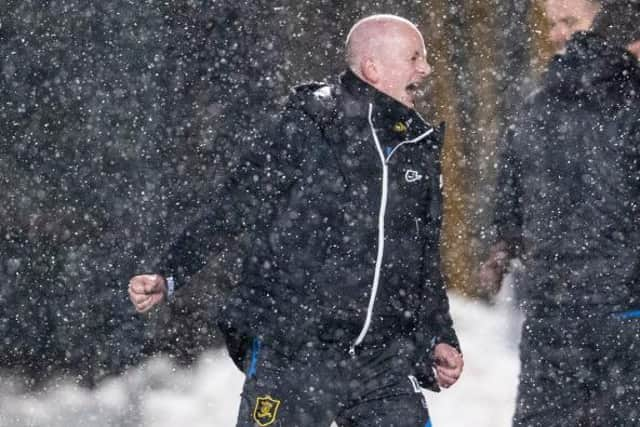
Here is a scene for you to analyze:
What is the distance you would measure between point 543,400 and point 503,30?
12.3 ft

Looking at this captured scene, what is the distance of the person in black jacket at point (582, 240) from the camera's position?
4.19 meters

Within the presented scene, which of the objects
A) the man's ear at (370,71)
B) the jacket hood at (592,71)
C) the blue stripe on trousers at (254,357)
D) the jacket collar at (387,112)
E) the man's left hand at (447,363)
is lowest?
the blue stripe on trousers at (254,357)

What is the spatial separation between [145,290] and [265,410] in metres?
0.46

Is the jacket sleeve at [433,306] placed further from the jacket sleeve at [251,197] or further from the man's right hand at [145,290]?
the man's right hand at [145,290]

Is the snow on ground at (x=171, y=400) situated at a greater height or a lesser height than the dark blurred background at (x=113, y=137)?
lesser

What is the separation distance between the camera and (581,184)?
168 inches

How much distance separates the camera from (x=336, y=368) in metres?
3.38

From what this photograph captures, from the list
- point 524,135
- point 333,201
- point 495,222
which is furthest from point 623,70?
point 333,201

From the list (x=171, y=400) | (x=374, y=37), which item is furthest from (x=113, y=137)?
(x=374, y=37)

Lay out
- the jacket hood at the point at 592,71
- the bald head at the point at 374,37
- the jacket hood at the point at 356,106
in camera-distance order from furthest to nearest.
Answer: the jacket hood at the point at 592,71 → the bald head at the point at 374,37 → the jacket hood at the point at 356,106

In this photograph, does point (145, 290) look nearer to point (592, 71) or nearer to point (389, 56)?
point (389, 56)

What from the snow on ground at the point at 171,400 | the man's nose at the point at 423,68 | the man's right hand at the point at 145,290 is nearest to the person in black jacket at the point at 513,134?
the man's nose at the point at 423,68

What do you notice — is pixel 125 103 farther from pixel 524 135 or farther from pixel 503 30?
pixel 524 135

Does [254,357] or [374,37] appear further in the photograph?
[374,37]
